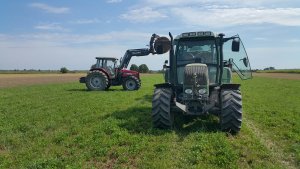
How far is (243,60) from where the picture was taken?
40.0 feet

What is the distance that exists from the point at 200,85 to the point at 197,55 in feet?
4.86

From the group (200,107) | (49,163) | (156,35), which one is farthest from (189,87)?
(156,35)

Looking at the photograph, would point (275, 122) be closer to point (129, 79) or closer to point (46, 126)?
point (46, 126)

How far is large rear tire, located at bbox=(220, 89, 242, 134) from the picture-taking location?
32.6ft

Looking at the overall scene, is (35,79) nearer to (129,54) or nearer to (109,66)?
(109,66)

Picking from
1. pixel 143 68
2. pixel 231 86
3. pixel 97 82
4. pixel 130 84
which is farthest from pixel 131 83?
pixel 143 68

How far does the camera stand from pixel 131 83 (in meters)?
27.3

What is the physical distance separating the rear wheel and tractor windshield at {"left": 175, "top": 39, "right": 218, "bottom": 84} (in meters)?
15.6

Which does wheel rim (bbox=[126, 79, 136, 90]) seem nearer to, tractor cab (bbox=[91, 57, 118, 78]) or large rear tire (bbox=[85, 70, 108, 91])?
tractor cab (bbox=[91, 57, 118, 78])

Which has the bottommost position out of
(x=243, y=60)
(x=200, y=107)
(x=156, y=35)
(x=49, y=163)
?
(x=49, y=163)

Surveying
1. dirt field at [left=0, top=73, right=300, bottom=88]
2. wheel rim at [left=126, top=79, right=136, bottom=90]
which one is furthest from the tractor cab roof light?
dirt field at [left=0, top=73, right=300, bottom=88]

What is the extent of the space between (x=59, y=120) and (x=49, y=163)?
5628 millimetres

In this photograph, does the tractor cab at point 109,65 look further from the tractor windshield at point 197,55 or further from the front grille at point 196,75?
the front grille at point 196,75

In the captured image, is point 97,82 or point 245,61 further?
point 97,82
